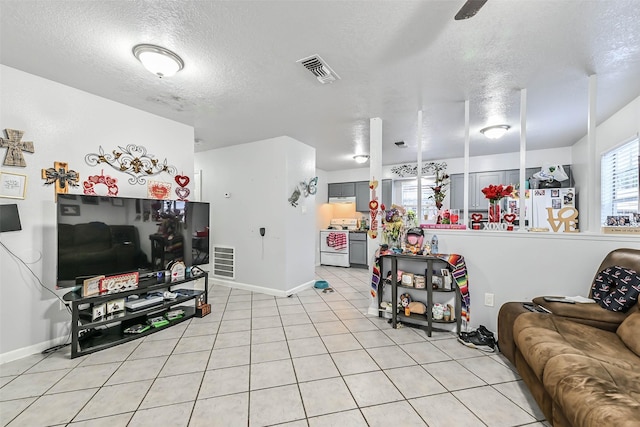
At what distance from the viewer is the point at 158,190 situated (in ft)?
10.7

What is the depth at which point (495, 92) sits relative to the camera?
265cm

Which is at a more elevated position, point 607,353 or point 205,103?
point 205,103

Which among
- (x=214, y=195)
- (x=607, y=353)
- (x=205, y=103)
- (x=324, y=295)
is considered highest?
(x=205, y=103)

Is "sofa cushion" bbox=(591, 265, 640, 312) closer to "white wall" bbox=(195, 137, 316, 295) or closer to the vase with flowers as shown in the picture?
the vase with flowers

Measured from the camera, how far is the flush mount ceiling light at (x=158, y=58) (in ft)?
6.38

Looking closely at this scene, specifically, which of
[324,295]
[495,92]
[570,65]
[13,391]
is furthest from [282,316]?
[570,65]

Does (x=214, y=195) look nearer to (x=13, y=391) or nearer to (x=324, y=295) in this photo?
(x=324, y=295)

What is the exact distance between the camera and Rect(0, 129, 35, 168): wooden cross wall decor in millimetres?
2199

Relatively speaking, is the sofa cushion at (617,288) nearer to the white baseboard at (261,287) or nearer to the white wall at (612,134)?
the white wall at (612,134)

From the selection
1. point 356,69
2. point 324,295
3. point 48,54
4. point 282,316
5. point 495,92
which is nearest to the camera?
point 48,54

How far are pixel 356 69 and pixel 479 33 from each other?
90 centimetres

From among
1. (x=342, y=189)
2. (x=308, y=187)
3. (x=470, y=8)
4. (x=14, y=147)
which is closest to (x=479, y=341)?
(x=470, y=8)

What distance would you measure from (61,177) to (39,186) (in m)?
0.18

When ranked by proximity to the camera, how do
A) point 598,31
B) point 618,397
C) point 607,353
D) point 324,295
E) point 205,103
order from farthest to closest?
point 324,295
point 205,103
point 598,31
point 607,353
point 618,397
